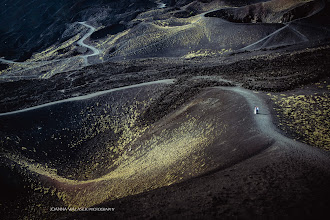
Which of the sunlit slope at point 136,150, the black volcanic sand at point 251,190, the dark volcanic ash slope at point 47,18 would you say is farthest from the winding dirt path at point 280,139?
the dark volcanic ash slope at point 47,18

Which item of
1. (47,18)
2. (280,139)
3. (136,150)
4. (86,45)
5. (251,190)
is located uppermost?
(47,18)

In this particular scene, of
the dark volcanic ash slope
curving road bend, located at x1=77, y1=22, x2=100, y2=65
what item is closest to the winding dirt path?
curving road bend, located at x1=77, y1=22, x2=100, y2=65

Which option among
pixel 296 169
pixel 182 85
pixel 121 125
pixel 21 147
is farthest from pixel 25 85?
pixel 296 169

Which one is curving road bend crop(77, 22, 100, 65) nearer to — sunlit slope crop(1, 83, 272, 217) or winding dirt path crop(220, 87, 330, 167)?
sunlit slope crop(1, 83, 272, 217)

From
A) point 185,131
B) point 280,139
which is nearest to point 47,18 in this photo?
point 185,131

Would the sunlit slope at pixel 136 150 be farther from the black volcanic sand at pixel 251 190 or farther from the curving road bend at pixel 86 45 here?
the curving road bend at pixel 86 45

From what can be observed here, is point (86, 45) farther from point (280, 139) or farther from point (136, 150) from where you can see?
point (280, 139)
